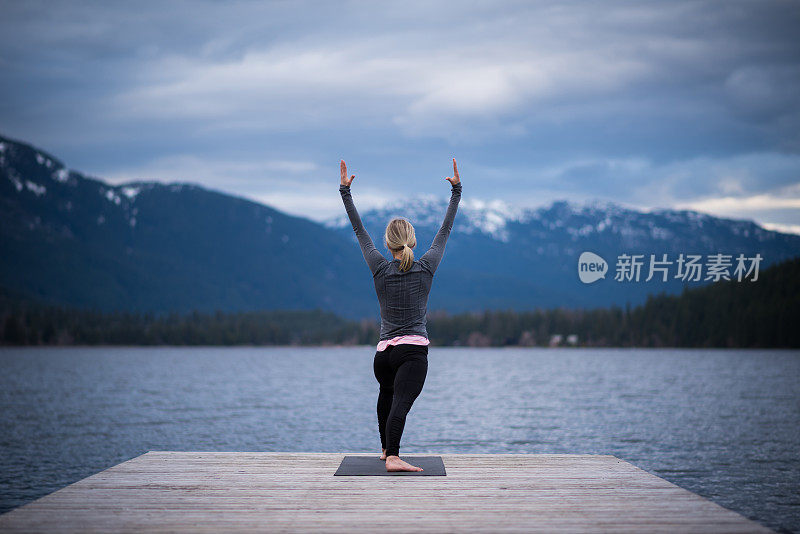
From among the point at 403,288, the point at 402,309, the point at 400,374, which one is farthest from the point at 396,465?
the point at 403,288

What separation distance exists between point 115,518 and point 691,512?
5.68 metres

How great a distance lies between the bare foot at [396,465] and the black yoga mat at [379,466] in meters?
0.06

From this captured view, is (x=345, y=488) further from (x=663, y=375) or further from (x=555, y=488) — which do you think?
(x=663, y=375)

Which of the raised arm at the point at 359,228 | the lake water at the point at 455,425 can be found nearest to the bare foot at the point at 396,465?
the raised arm at the point at 359,228

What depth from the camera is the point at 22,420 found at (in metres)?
57.9

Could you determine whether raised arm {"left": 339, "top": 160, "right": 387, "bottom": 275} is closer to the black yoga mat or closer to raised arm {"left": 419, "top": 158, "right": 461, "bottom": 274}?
raised arm {"left": 419, "top": 158, "right": 461, "bottom": 274}

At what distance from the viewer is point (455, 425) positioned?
53.5 meters

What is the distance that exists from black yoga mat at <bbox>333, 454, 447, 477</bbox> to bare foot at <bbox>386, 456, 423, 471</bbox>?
0.21 feet

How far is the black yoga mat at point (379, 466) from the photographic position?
9578mm

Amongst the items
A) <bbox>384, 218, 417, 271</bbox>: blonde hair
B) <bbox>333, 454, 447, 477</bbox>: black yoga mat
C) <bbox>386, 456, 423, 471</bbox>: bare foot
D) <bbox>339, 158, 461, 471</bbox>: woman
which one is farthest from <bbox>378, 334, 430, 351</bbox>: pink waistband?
<bbox>333, 454, 447, 477</bbox>: black yoga mat

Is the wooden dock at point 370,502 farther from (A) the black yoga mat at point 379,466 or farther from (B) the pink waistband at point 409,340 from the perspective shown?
(B) the pink waistband at point 409,340

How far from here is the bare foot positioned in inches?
376

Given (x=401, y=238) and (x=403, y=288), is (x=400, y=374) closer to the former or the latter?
(x=403, y=288)

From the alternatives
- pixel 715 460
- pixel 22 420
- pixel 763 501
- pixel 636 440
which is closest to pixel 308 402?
pixel 22 420
